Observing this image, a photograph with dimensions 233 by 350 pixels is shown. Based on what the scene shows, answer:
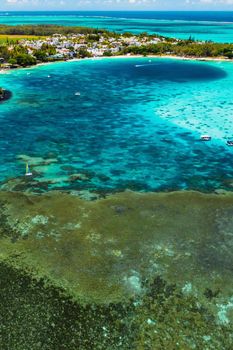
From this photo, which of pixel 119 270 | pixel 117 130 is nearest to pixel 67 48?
pixel 117 130

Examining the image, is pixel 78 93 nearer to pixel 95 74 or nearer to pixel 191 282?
pixel 95 74

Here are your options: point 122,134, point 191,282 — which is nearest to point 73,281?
point 191,282

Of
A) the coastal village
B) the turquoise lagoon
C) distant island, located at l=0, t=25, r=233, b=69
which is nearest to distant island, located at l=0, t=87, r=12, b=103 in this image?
the turquoise lagoon

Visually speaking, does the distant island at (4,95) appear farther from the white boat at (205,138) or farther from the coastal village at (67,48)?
the white boat at (205,138)

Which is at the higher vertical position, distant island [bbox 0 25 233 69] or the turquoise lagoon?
distant island [bbox 0 25 233 69]

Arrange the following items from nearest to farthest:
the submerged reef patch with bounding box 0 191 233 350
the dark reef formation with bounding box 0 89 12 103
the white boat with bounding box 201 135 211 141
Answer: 1. the submerged reef patch with bounding box 0 191 233 350
2. the white boat with bounding box 201 135 211 141
3. the dark reef formation with bounding box 0 89 12 103

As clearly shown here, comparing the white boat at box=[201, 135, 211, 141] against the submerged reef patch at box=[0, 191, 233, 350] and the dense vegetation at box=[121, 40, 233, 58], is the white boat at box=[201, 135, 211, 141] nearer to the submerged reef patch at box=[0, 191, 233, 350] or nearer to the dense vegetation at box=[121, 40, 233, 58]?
the submerged reef patch at box=[0, 191, 233, 350]
